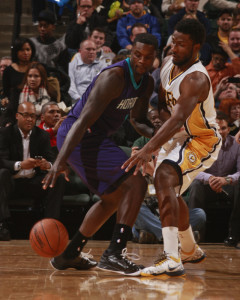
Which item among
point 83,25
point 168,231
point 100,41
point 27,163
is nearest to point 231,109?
point 100,41

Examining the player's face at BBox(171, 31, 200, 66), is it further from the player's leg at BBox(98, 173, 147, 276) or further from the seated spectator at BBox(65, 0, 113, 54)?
the seated spectator at BBox(65, 0, 113, 54)

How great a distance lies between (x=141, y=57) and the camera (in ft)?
12.7

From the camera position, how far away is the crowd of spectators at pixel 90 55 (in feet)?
23.9

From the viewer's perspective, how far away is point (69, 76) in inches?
323

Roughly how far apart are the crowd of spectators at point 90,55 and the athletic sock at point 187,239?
1.99 metres

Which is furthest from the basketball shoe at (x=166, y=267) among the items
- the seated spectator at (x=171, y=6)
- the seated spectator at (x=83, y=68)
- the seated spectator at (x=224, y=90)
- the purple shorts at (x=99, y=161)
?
the seated spectator at (x=171, y=6)

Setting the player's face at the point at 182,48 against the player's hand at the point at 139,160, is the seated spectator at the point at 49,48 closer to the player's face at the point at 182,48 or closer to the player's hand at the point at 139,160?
the player's face at the point at 182,48

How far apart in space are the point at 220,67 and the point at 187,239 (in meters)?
4.30

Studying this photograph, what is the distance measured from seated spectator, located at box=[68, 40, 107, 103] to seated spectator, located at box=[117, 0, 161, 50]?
1.13m

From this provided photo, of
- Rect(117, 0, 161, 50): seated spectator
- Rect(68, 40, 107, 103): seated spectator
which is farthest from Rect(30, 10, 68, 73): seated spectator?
Rect(117, 0, 161, 50): seated spectator

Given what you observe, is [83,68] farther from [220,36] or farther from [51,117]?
[220,36]

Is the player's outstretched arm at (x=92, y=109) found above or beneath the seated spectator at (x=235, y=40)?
beneath

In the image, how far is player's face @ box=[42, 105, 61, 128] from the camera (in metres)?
6.97

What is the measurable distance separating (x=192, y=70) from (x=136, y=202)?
102 centimetres
